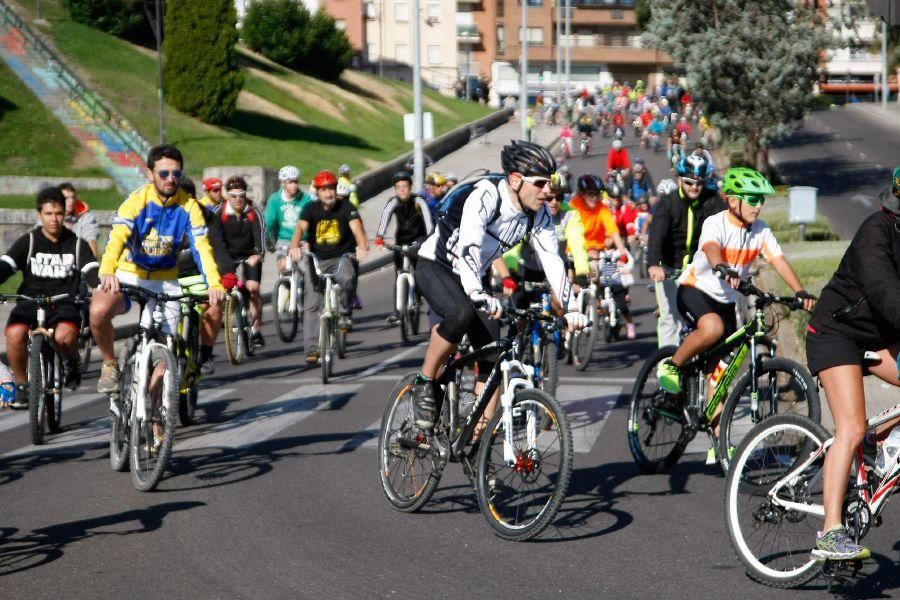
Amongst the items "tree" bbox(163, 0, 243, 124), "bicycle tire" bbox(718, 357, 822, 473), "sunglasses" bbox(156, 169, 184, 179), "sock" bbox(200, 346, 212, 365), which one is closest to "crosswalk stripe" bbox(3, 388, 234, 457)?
"sock" bbox(200, 346, 212, 365)

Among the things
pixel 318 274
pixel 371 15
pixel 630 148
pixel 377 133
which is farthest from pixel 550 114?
pixel 318 274

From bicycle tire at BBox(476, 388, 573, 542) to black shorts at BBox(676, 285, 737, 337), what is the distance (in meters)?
2.15

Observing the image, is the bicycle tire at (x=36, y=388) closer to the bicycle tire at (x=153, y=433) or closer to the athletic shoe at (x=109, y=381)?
the athletic shoe at (x=109, y=381)

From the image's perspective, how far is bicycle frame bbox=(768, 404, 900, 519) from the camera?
5.47m

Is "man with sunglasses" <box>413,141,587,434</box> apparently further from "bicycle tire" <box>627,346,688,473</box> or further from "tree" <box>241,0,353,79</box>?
"tree" <box>241,0,353,79</box>

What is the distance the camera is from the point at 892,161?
52.5 m

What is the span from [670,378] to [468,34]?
107035mm

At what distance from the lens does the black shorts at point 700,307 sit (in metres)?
8.25

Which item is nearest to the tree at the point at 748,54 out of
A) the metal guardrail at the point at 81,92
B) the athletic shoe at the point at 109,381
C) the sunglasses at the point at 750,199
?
the metal guardrail at the point at 81,92

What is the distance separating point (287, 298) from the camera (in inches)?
639

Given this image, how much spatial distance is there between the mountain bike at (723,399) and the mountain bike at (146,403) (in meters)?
2.88

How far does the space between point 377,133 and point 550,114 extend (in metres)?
22.5

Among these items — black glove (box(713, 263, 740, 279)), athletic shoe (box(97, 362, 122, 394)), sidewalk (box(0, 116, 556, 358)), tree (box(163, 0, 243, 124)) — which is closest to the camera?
black glove (box(713, 263, 740, 279))

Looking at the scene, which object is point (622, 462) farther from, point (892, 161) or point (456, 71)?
point (456, 71)
